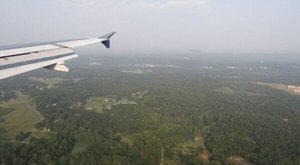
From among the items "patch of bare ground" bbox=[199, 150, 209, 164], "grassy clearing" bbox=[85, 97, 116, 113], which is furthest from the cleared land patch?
"patch of bare ground" bbox=[199, 150, 209, 164]

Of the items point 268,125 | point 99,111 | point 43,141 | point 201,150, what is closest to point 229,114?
point 268,125

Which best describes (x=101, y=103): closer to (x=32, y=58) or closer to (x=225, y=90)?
(x=225, y=90)

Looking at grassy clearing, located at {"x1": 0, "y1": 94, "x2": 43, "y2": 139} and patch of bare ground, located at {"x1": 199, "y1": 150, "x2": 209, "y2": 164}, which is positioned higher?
grassy clearing, located at {"x1": 0, "y1": 94, "x2": 43, "y2": 139}

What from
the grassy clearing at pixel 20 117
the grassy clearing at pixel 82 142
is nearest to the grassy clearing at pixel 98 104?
the grassy clearing at pixel 20 117

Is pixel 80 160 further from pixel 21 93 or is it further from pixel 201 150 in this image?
pixel 21 93

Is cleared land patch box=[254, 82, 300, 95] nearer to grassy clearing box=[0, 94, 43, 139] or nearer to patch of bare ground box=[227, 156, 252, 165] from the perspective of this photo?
patch of bare ground box=[227, 156, 252, 165]

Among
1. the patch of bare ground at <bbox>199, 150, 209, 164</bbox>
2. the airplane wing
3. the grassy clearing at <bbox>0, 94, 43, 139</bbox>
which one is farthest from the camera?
the grassy clearing at <bbox>0, 94, 43, 139</bbox>
